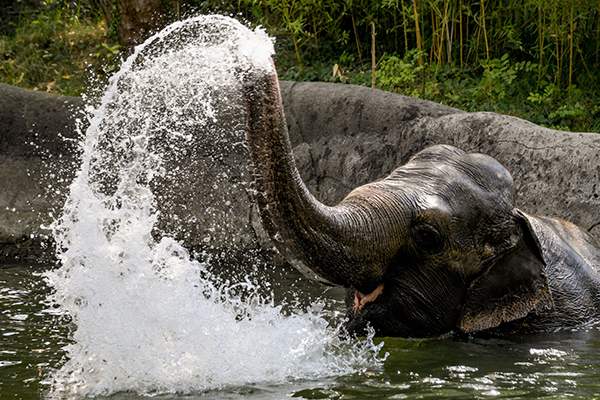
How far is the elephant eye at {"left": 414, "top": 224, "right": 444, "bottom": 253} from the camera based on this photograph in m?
3.78

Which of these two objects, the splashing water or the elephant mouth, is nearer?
the splashing water

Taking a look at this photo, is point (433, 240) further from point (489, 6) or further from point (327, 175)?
point (489, 6)

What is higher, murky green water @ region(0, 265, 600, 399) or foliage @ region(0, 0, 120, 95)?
foliage @ region(0, 0, 120, 95)

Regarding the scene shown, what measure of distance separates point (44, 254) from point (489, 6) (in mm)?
6180

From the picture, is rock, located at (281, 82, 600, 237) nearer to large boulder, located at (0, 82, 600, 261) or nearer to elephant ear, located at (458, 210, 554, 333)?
large boulder, located at (0, 82, 600, 261)

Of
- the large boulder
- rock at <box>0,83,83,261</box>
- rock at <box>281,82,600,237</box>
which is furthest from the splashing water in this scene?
rock at <box>0,83,83,261</box>

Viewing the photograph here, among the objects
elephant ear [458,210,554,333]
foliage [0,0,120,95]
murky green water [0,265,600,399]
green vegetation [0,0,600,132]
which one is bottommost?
murky green water [0,265,600,399]

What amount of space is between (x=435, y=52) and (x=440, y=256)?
671cm

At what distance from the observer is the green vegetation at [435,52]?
9.20 metres

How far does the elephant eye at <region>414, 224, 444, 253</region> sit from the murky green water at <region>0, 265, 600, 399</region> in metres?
0.53

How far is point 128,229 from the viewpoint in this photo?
414 cm

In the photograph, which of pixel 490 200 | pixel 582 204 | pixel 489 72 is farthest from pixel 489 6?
pixel 490 200

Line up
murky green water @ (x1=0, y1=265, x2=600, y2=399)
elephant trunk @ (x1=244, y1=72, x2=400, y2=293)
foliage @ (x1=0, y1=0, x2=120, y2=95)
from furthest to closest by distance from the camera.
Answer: foliage @ (x1=0, y1=0, x2=120, y2=95)
murky green water @ (x1=0, y1=265, x2=600, y2=399)
elephant trunk @ (x1=244, y1=72, x2=400, y2=293)

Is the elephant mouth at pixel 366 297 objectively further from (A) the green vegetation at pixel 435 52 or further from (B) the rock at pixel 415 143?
(A) the green vegetation at pixel 435 52
